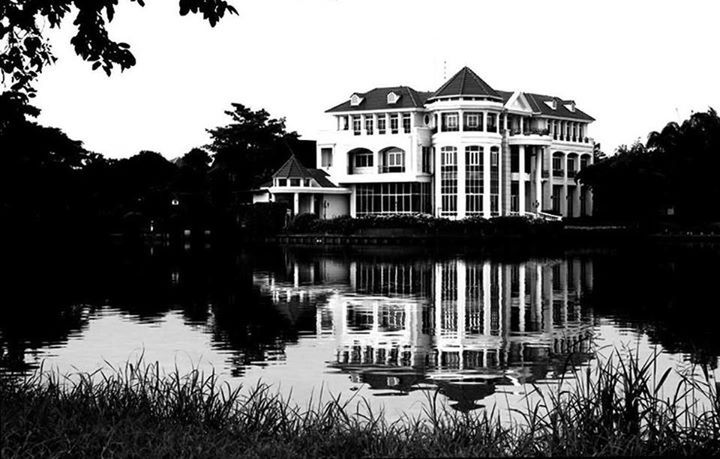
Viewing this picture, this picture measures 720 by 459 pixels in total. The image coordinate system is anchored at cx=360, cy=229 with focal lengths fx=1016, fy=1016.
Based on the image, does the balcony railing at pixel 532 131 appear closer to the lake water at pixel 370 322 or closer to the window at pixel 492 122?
the window at pixel 492 122

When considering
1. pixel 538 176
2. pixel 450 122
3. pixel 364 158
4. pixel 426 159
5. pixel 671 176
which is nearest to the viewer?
pixel 671 176

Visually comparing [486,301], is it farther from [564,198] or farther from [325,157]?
[325,157]

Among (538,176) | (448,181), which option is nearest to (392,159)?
(448,181)

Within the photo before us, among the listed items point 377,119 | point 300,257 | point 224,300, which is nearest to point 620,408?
point 224,300

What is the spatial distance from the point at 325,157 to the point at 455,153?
469 inches

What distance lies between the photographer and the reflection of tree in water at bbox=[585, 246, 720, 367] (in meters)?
16.1

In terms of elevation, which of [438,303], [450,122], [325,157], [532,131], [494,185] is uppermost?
[450,122]

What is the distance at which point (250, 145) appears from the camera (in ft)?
279

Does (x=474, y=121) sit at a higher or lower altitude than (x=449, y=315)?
higher

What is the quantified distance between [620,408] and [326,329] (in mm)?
11422

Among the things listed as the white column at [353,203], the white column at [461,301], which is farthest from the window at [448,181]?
the white column at [461,301]

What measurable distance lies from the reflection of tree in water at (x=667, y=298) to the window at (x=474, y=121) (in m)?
27.5

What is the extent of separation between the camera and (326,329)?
18.1 m

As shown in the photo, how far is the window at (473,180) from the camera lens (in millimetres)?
68500
